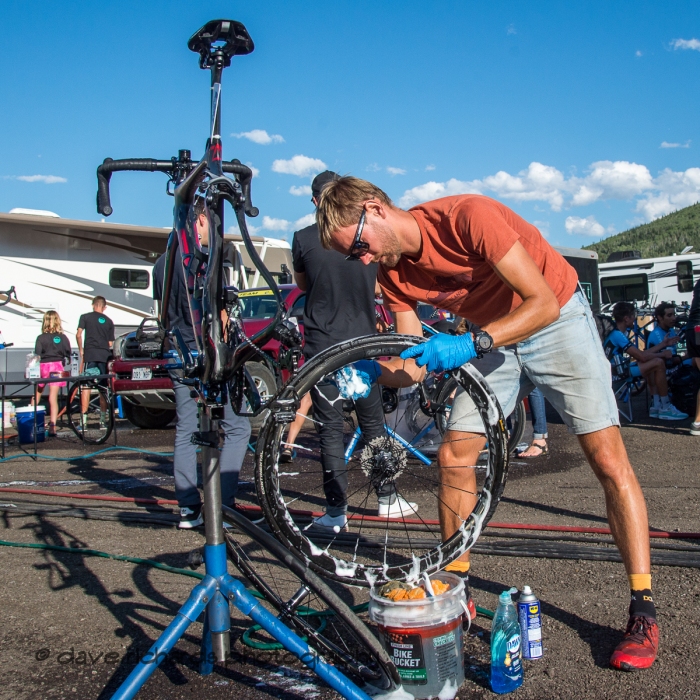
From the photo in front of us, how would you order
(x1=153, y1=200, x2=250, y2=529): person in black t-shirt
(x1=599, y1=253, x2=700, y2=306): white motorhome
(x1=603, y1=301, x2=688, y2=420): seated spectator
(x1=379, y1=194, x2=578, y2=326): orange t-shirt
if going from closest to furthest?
(x1=379, y1=194, x2=578, y2=326): orange t-shirt < (x1=153, y1=200, x2=250, y2=529): person in black t-shirt < (x1=603, y1=301, x2=688, y2=420): seated spectator < (x1=599, y1=253, x2=700, y2=306): white motorhome

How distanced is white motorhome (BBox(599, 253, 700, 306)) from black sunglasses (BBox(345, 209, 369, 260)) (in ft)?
75.8

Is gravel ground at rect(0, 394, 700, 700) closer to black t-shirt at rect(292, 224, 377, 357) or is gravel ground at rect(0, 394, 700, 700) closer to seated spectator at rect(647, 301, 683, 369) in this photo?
black t-shirt at rect(292, 224, 377, 357)

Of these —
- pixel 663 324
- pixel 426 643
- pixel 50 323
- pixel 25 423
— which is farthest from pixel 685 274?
pixel 426 643

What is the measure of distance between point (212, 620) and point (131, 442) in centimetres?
779

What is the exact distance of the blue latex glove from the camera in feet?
Result: 8.48

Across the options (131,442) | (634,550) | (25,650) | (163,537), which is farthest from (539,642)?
(131,442)

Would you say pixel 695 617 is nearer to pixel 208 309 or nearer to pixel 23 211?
pixel 208 309

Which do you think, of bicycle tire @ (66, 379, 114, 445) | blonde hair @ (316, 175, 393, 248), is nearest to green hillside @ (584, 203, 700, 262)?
bicycle tire @ (66, 379, 114, 445)

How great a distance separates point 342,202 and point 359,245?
0.18 meters

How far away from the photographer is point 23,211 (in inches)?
645

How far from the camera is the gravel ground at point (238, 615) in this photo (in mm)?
2629

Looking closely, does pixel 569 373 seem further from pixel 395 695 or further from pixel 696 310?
pixel 696 310

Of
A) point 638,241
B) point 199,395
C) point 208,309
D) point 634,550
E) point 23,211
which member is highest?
point 638,241

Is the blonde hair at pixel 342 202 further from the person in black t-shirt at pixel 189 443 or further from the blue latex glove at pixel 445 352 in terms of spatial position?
the person in black t-shirt at pixel 189 443
